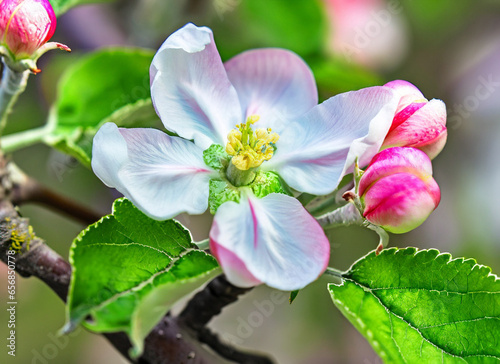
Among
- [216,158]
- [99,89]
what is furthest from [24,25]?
[99,89]

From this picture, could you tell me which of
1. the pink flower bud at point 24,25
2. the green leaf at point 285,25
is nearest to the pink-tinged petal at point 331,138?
the pink flower bud at point 24,25

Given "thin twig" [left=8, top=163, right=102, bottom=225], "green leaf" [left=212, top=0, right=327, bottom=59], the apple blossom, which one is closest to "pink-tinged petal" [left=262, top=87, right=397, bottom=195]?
the apple blossom

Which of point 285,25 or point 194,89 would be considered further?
point 285,25

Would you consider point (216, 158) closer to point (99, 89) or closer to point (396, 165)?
point (396, 165)

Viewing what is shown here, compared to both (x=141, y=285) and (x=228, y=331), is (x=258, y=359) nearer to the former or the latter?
(x=141, y=285)

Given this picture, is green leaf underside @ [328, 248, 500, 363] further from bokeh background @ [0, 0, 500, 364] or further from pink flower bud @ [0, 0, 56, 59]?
bokeh background @ [0, 0, 500, 364]

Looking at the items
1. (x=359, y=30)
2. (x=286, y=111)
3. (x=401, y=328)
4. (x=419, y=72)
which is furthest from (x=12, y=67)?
(x=419, y=72)
